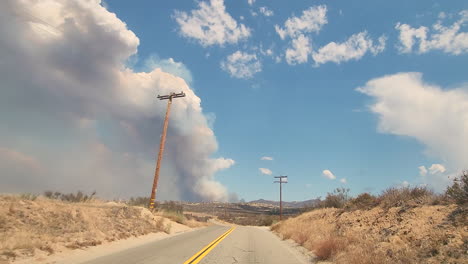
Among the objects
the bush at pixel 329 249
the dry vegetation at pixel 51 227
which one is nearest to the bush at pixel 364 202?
the bush at pixel 329 249

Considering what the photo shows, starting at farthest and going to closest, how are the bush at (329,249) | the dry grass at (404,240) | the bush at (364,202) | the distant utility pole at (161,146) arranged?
the distant utility pole at (161,146) < the bush at (364,202) < the bush at (329,249) < the dry grass at (404,240)

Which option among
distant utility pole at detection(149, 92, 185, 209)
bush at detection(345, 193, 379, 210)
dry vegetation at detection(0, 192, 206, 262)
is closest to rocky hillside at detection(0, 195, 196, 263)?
dry vegetation at detection(0, 192, 206, 262)

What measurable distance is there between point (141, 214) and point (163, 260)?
13.6 meters

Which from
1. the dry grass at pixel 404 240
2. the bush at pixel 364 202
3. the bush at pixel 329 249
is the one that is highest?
the bush at pixel 364 202

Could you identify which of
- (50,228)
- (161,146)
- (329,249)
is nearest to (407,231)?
(329,249)

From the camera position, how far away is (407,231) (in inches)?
437

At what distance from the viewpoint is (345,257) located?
9984 millimetres

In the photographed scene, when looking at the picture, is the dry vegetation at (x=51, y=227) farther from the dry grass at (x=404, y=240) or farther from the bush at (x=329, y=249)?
the dry grass at (x=404, y=240)

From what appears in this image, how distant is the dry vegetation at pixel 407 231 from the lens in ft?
27.1

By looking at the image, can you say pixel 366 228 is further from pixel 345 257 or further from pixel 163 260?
pixel 163 260

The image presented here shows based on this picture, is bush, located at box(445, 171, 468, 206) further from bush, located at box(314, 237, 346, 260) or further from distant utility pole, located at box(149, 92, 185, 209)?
distant utility pole, located at box(149, 92, 185, 209)

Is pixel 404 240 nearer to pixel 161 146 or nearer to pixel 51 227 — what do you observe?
pixel 51 227

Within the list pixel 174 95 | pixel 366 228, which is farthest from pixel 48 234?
pixel 174 95

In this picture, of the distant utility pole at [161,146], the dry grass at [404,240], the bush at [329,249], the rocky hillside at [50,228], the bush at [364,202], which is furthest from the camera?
the distant utility pole at [161,146]
